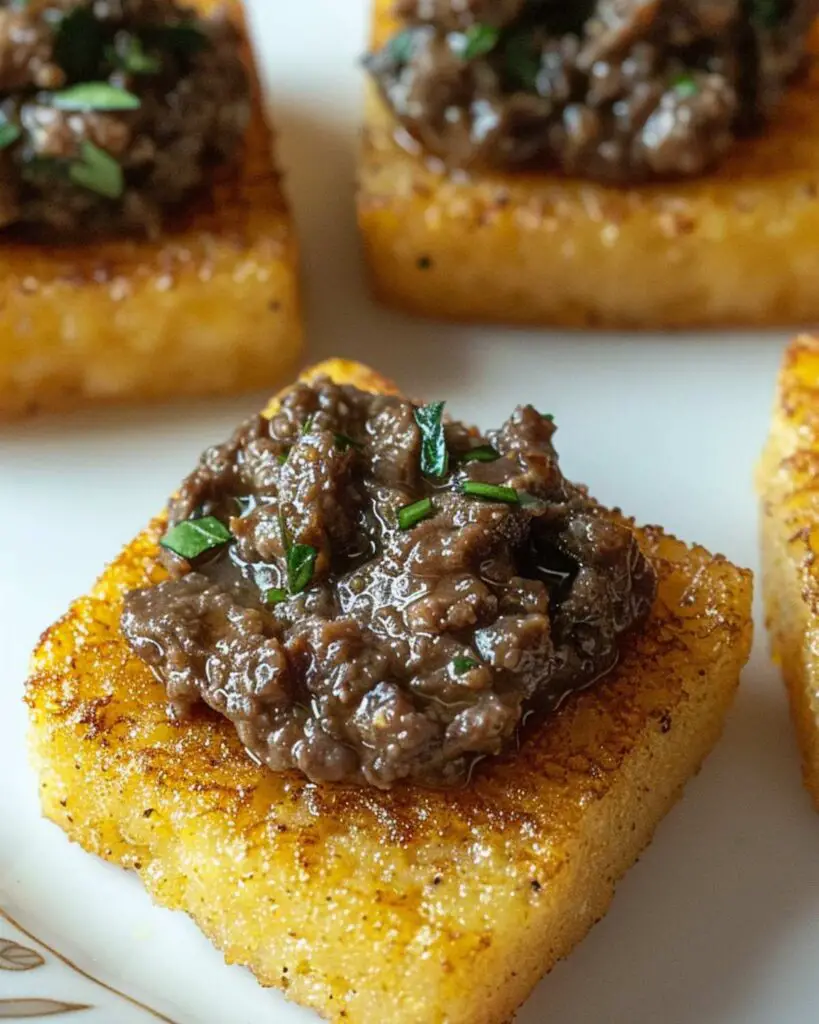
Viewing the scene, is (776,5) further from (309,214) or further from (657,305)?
(309,214)

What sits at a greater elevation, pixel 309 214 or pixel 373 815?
pixel 309 214

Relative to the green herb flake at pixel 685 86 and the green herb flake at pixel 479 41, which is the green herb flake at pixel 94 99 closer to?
the green herb flake at pixel 479 41

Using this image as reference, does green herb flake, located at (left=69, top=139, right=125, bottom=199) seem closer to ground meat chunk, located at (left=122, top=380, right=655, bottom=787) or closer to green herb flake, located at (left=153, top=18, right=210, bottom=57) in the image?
green herb flake, located at (left=153, top=18, right=210, bottom=57)

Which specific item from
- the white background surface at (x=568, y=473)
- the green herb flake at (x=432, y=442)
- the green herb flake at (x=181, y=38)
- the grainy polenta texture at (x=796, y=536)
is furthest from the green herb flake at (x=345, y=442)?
the green herb flake at (x=181, y=38)

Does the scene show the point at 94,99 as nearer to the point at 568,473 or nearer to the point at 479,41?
the point at 479,41

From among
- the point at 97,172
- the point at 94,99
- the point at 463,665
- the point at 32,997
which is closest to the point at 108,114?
the point at 94,99

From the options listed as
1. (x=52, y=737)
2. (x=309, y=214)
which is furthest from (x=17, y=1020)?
(x=309, y=214)
